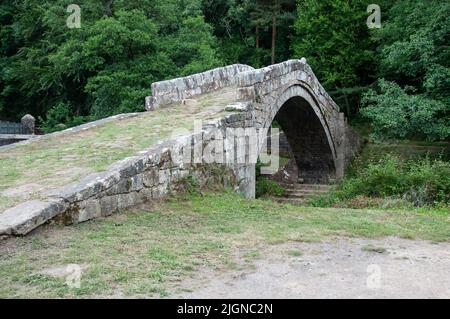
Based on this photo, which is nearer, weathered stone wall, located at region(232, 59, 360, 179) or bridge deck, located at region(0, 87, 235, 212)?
bridge deck, located at region(0, 87, 235, 212)

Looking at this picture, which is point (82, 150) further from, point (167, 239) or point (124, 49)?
point (124, 49)

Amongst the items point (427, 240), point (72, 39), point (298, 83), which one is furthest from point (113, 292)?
point (72, 39)

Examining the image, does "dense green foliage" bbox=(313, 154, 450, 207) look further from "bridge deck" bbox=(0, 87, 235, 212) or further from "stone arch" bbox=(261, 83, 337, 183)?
"stone arch" bbox=(261, 83, 337, 183)

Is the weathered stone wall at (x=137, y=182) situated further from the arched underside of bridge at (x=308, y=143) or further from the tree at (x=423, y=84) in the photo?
the arched underside of bridge at (x=308, y=143)

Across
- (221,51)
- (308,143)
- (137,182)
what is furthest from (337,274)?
(221,51)

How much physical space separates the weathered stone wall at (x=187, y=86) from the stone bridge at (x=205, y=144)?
0.08ft

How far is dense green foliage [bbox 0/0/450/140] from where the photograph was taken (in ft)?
54.4

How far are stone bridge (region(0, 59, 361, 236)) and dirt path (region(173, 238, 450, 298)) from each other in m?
2.08

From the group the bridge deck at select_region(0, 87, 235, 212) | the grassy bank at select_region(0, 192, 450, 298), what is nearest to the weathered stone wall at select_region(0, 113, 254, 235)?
the grassy bank at select_region(0, 192, 450, 298)

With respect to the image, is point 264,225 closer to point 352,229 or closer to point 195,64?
point 352,229

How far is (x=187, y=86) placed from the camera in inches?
505

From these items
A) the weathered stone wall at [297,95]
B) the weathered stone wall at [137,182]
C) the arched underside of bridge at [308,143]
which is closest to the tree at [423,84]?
the weathered stone wall at [297,95]

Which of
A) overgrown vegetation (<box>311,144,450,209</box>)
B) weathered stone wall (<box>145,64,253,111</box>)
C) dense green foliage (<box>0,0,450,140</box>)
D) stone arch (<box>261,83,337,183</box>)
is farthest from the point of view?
stone arch (<box>261,83,337,183</box>)

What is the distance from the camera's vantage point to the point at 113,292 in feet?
13.3
